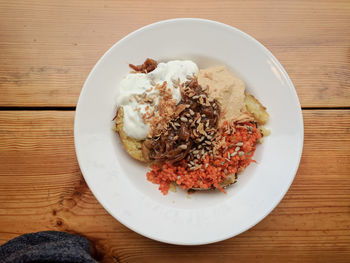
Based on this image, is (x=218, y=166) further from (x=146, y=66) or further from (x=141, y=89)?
(x=146, y=66)

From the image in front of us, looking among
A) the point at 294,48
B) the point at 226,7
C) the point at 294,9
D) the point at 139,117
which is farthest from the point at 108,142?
the point at 294,9

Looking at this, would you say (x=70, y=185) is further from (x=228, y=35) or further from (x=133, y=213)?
(x=228, y=35)

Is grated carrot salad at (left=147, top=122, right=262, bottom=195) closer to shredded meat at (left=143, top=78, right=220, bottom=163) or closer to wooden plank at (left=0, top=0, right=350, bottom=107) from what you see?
shredded meat at (left=143, top=78, right=220, bottom=163)

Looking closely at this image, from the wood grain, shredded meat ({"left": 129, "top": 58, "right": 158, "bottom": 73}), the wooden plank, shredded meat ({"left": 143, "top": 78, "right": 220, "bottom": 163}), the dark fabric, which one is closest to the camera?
the dark fabric

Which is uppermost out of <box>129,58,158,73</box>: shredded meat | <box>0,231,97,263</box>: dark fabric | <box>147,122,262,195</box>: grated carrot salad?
<box>129,58,158,73</box>: shredded meat

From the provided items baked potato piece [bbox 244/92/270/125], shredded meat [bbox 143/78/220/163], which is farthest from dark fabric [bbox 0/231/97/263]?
baked potato piece [bbox 244/92/270/125]

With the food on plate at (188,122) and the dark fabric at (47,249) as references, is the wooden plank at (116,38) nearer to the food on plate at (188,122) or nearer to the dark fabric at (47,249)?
the food on plate at (188,122)

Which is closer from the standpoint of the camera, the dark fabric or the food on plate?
the dark fabric

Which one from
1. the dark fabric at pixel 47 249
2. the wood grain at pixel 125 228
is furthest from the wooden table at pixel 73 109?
the dark fabric at pixel 47 249
